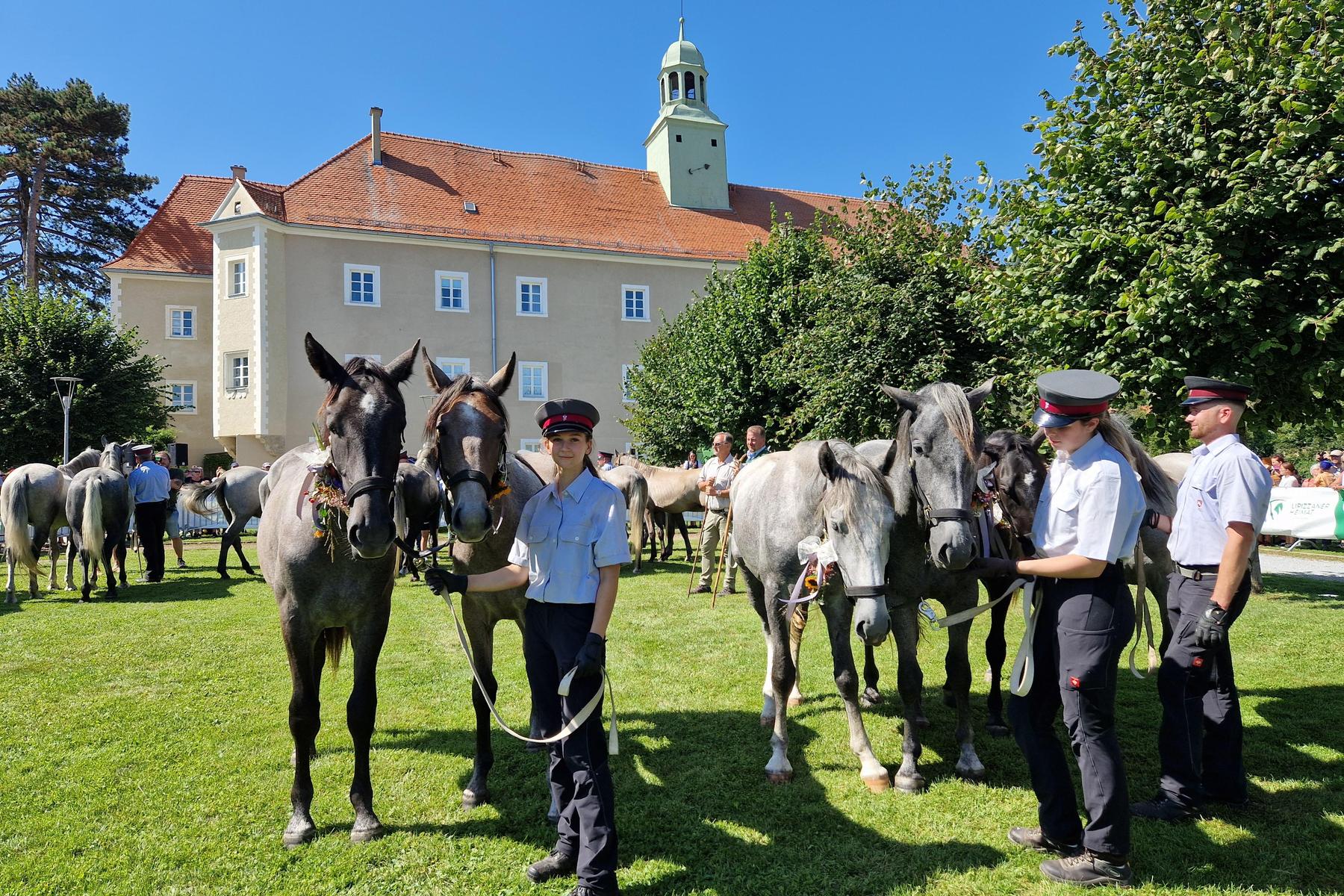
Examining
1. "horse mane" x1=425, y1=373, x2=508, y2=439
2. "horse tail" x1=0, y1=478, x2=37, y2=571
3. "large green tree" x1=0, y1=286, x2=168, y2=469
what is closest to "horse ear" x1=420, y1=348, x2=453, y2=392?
"horse mane" x1=425, y1=373, x2=508, y2=439

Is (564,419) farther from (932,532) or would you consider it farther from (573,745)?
(932,532)

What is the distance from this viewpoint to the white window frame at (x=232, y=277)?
2772 centimetres

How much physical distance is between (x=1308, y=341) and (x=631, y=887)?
8.72 metres

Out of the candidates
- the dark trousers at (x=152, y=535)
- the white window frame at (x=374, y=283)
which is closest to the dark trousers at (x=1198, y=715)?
the dark trousers at (x=152, y=535)

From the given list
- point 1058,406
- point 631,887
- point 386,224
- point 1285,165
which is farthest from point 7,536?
point 386,224

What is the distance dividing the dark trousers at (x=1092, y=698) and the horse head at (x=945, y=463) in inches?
20.4

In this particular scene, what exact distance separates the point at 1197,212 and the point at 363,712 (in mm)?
8821

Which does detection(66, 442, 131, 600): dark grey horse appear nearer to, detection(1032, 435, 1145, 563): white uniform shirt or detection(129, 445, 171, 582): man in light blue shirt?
detection(129, 445, 171, 582): man in light blue shirt

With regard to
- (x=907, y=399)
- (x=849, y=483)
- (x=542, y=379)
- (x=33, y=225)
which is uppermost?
(x=33, y=225)

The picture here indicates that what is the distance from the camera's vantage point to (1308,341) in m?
7.76

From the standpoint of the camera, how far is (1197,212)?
24.9ft

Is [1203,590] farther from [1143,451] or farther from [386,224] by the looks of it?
[386,224]

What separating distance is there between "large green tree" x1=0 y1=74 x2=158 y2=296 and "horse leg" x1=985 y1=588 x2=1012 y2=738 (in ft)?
129

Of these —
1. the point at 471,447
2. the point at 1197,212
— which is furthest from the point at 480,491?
the point at 1197,212
